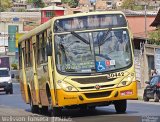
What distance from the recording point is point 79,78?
2097 cm

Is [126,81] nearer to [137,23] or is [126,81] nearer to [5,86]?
[5,86]

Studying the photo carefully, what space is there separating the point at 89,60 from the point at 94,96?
3.40 feet

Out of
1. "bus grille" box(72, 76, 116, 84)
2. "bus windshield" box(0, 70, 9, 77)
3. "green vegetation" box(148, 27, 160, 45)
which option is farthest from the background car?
"bus windshield" box(0, 70, 9, 77)

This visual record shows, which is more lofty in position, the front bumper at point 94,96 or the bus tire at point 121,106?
the front bumper at point 94,96

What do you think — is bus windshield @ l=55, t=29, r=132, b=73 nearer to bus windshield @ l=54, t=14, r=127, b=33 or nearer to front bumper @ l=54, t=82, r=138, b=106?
bus windshield @ l=54, t=14, r=127, b=33

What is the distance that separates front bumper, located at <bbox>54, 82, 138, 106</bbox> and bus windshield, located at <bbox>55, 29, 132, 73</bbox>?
62cm

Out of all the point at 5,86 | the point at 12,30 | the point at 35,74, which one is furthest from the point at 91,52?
the point at 12,30

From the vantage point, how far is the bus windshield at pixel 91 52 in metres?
21.1

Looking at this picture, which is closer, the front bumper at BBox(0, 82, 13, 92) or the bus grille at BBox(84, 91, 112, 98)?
the bus grille at BBox(84, 91, 112, 98)

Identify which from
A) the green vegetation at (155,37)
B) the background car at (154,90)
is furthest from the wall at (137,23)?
the background car at (154,90)

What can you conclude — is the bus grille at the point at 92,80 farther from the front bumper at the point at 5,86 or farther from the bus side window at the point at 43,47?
the front bumper at the point at 5,86

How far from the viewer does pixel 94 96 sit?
69.4ft

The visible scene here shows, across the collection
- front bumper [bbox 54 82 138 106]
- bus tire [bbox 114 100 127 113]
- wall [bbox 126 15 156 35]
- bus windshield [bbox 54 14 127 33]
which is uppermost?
bus windshield [bbox 54 14 127 33]

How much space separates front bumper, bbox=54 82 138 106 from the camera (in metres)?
21.0
